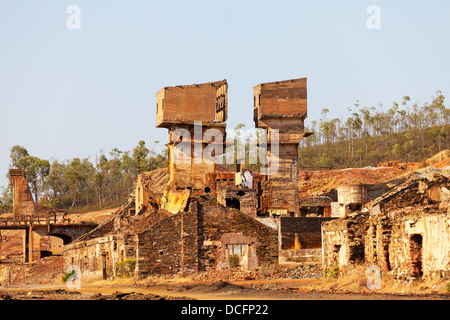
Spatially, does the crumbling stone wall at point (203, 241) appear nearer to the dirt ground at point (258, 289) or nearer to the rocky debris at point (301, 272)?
the dirt ground at point (258, 289)

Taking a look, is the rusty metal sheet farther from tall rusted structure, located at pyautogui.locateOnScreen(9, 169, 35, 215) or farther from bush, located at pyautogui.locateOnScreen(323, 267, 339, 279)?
tall rusted structure, located at pyautogui.locateOnScreen(9, 169, 35, 215)

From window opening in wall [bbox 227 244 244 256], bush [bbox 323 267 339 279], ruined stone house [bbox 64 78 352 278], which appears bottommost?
bush [bbox 323 267 339 279]

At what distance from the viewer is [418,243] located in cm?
2227

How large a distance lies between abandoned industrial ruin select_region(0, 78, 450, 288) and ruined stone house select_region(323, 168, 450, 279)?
1.2 inches

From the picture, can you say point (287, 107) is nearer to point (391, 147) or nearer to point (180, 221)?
point (180, 221)

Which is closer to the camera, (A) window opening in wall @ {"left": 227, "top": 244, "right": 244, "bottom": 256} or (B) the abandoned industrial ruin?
(B) the abandoned industrial ruin

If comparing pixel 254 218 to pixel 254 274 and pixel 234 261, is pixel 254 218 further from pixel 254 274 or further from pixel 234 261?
pixel 254 274

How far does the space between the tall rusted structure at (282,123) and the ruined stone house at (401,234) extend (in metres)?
26.9

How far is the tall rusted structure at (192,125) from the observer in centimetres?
5575

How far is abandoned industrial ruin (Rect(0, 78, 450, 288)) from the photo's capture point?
77.2ft

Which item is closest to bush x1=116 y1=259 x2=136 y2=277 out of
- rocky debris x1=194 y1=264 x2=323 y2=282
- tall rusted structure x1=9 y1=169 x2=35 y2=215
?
rocky debris x1=194 y1=264 x2=323 y2=282

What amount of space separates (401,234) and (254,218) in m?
21.1

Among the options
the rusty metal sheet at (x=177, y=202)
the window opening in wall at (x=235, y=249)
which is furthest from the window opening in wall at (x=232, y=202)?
the window opening in wall at (x=235, y=249)

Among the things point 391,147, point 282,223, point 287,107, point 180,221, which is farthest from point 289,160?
point 391,147
